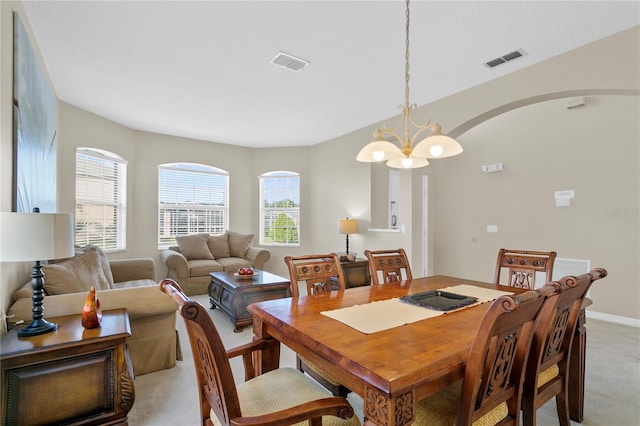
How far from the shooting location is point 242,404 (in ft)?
4.08

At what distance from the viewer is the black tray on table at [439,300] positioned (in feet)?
5.56

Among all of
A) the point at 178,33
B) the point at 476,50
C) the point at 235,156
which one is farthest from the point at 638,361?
the point at 235,156

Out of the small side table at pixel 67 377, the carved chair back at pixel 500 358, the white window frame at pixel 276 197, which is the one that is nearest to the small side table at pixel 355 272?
the white window frame at pixel 276 197

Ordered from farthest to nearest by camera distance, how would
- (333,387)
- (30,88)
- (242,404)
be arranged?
(30,88)
(333,387)
(242,404)

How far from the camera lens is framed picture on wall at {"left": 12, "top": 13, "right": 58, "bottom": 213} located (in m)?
1.97

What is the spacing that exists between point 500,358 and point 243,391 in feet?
3.46

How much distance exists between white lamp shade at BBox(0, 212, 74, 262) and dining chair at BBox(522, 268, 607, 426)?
7.44 ft

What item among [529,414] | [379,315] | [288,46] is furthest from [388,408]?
[288,46]

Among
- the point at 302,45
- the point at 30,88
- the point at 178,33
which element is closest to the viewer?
the point at 30,88

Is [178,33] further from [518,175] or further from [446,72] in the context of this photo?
[518,175]

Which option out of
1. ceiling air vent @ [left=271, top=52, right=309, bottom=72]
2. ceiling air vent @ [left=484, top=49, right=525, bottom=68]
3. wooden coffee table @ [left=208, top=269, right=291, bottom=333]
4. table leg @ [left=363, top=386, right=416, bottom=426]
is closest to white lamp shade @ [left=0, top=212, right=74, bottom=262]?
table leg @ [left=363, top=386, right=416, bottom=426]

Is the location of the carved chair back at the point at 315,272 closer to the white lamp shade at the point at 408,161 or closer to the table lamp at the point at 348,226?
the white lamp shade at the point at 408,161

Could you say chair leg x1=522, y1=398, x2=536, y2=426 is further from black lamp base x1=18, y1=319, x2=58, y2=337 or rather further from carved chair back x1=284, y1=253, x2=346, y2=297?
black lamp base x1=18, y1=319, x2=58, y2=337

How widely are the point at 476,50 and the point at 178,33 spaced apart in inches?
99.4
